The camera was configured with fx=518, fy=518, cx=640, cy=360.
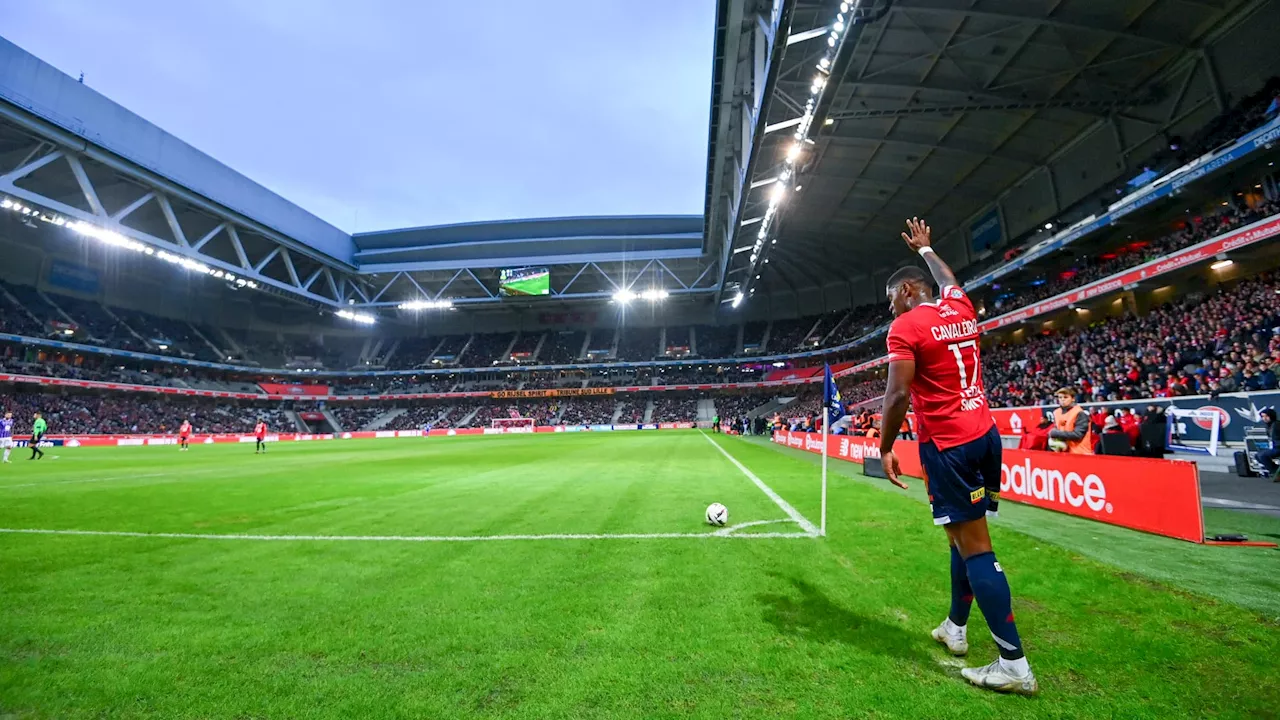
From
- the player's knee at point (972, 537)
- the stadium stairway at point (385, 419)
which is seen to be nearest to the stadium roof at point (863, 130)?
the player's knee at point (972, 537)

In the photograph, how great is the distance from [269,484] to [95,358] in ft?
179

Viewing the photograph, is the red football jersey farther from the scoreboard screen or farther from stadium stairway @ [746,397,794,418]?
stadium stairway @ [746,397,794,418]

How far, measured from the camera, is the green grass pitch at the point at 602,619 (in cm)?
235

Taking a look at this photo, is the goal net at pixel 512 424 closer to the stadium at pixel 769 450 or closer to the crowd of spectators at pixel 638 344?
A: the stadium at pixel 769 450

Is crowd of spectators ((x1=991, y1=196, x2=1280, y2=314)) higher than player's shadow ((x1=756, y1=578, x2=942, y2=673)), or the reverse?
crowd of spectators ((x1=991, y1=196, x2=1280, y2=314))

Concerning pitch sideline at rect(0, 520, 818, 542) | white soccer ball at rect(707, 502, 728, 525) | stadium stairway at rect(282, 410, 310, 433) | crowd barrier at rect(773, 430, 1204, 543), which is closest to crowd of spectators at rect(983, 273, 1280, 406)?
crowd barrier at rect(773, 430, 1204, 543)

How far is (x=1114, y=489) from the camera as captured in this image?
6469 mm

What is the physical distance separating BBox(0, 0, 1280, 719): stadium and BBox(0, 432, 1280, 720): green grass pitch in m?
0.03

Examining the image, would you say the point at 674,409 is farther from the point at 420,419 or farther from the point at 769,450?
the point at 769,450

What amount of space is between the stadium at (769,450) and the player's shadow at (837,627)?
4 cm

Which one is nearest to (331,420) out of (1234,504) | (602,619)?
(602,619)

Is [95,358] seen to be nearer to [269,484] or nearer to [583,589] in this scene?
[269,484]

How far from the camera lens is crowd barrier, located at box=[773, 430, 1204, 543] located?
5520mm

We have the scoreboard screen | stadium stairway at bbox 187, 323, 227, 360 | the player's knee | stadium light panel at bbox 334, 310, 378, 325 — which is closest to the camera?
the player's knee
